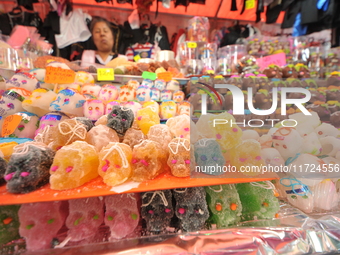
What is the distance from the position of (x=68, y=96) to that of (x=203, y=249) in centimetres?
133

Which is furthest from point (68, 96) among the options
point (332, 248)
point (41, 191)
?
point (332, 248)

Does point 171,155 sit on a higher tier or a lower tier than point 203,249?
higher

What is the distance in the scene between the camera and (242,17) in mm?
4242

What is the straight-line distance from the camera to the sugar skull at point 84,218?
726 mm

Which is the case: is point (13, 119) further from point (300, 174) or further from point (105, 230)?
point (300, 174)

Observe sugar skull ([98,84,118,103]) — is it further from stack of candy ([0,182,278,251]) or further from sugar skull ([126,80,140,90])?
stack of candy ([0,182,278,251])

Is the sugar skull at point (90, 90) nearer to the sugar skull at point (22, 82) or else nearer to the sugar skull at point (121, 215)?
the sugar skull at point (22, 82)

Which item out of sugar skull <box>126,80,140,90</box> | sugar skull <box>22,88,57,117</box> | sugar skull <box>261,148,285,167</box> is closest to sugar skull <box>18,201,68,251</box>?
sugar skull <box>22,88,57,117</box>

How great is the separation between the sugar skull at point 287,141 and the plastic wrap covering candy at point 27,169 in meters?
1.13

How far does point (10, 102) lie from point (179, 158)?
1386 millimetres

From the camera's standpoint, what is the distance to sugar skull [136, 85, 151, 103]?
1809 mm

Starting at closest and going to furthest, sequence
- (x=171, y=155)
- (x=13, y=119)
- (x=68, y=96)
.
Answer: (x=171, y=155) → (x=13, y=119) → (x=68, y=96)

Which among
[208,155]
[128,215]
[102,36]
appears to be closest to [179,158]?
[208,155]

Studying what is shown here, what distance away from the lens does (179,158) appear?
2.48ft
